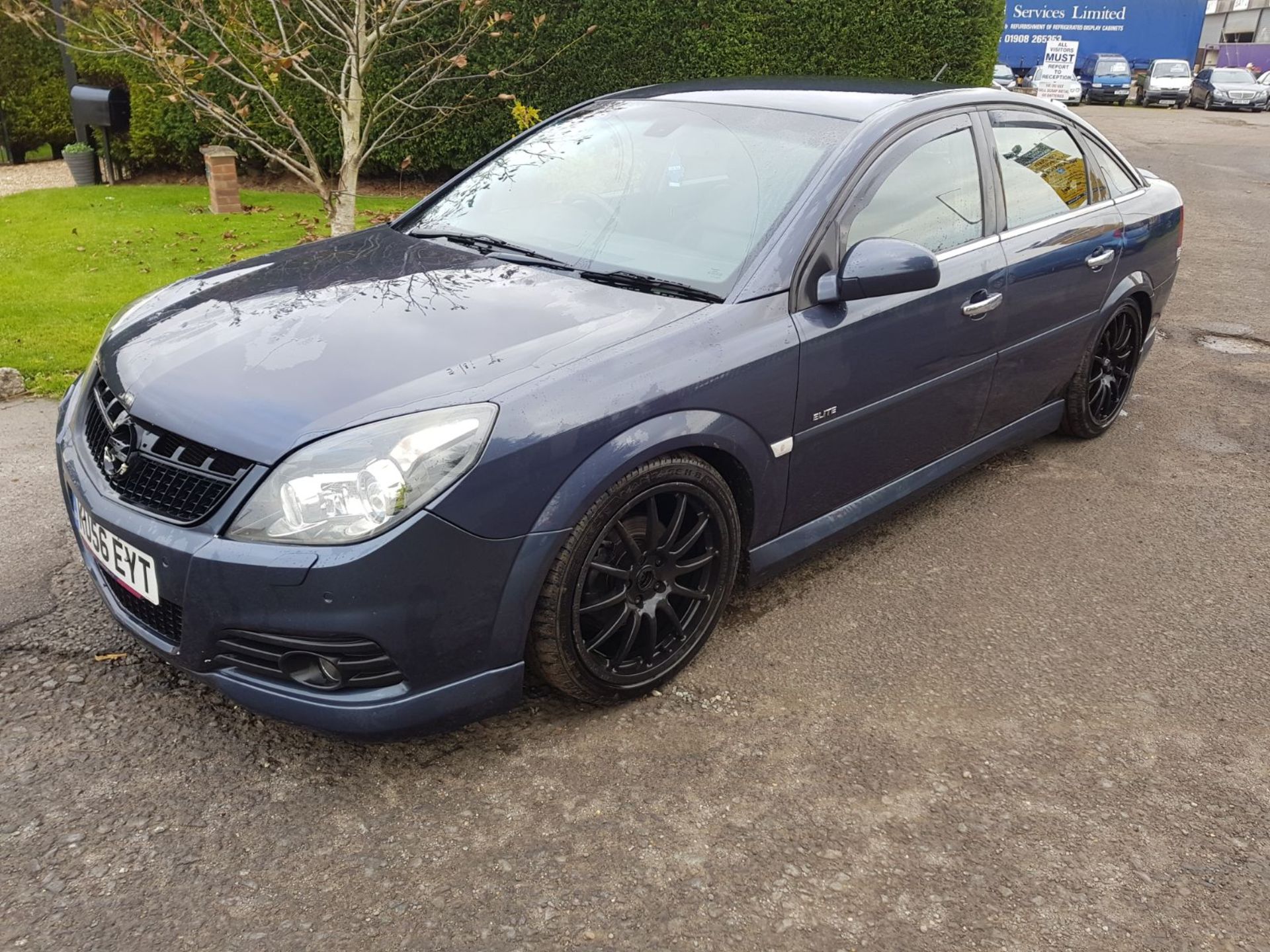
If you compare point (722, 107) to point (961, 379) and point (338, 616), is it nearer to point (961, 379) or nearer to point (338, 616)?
point (961, 379)

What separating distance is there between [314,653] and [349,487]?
0.39m

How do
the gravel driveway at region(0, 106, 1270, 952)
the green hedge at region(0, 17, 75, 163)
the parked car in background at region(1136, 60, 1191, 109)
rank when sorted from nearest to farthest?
the gravel driveway at region(0, 106, 1270, 952), the green hedge at region(0, 17, 75, 163), the parked car in background at region(1136, 60, 1191, 109)

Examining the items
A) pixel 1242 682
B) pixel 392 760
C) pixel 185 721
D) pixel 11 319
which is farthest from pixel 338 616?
pixel 11 319

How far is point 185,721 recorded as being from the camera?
270 cm

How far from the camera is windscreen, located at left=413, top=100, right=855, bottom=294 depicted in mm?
3072

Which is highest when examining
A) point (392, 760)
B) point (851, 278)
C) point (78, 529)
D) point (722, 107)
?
point (722, 107)

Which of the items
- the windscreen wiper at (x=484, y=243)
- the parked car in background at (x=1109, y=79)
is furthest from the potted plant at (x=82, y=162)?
the parked car in background at (x=1109, y=79)

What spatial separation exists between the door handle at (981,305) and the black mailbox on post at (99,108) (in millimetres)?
10962

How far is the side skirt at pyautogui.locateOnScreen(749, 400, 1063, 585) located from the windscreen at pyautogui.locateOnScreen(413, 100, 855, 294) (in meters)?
0.71

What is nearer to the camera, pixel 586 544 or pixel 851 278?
pixel 586 544

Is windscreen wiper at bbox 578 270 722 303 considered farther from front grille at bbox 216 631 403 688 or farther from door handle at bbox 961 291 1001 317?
front grille at bbox 216 631 403 688

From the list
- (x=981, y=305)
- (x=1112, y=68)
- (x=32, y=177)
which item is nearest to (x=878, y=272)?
(x=981, y=305)

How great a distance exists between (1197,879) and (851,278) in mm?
1720

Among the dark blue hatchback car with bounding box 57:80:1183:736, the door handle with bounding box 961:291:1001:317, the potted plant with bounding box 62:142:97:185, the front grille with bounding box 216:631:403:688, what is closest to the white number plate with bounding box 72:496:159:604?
the dark blue hatchback car with bounding box 57:80:1183:736
